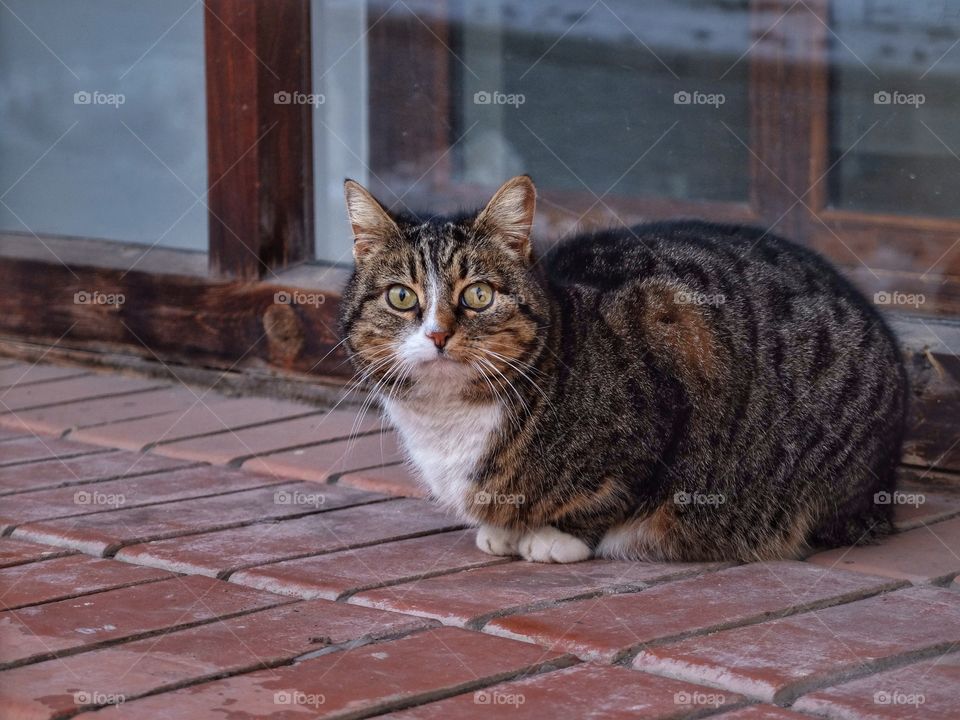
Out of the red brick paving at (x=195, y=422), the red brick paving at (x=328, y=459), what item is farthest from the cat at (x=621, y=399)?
the red brick paving at (x=195, y=422)

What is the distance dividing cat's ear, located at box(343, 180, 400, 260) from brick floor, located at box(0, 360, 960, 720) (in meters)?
0.66

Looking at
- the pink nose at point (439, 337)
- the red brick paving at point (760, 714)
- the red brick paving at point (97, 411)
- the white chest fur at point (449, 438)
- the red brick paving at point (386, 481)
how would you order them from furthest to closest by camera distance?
the red brick paving at point (97, 411) < the red brick paving at point (386, 481) < the white chest fur at point (449, 438) < the pink nose at point (439, 337) < the red brick paving at point (760, 714)

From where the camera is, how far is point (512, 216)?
10.5 ft

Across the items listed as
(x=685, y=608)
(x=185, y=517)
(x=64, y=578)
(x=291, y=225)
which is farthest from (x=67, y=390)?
(x=685, y=608)

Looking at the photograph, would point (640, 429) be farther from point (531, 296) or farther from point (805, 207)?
point (805, 207)

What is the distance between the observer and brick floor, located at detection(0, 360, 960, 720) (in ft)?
7.37

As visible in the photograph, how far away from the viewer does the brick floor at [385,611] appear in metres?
2.25

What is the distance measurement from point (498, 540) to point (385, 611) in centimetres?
50

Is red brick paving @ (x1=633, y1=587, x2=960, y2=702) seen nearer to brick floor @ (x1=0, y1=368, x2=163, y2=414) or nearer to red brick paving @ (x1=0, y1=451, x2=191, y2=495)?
red brick paving @ (x1=0, y1=451, x2=191, y2=495)

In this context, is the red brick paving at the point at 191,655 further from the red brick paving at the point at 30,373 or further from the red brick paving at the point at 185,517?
the red brick paving at the point at 30,373

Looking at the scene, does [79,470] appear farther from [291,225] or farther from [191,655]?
[191,655]

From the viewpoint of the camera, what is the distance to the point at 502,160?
15.9 feet

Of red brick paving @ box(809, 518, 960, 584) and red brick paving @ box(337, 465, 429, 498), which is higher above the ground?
red brick paving @ box(337, 465, 429, 498)

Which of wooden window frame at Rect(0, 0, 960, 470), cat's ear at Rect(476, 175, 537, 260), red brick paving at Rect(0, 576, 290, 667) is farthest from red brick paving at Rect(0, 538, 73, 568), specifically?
cat's ear at Rect(476, 175, 537, 260)
